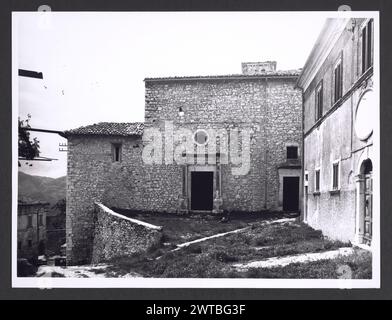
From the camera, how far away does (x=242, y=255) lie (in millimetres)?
5434

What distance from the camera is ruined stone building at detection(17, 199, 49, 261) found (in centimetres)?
526

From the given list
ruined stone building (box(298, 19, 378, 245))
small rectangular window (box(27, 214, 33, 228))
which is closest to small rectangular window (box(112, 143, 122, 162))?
small rectangular window (box(27, 214, 33, 228))

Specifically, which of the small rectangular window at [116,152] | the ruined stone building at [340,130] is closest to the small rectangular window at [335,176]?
the ruined stone building at [340,130]

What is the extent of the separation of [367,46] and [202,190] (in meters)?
3.08

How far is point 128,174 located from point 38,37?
2348mm

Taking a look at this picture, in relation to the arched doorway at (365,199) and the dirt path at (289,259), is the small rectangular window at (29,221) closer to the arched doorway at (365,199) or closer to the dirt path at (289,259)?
the dirt path at (289,259)

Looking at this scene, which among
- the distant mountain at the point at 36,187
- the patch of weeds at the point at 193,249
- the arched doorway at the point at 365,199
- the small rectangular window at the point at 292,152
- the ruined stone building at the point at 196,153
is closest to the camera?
the arched doorway at the point at 365,199

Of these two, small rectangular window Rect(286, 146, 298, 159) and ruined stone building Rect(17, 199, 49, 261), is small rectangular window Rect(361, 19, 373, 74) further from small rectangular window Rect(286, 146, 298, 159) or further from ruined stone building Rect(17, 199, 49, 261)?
ruined stone building Rect(17, 199, 49, 261)

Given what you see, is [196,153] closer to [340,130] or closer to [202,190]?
[202,190]

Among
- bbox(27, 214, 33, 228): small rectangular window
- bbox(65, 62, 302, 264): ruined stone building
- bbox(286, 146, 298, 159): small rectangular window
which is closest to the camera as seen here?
bbox(27, 214, 33, 228): small rectangular window

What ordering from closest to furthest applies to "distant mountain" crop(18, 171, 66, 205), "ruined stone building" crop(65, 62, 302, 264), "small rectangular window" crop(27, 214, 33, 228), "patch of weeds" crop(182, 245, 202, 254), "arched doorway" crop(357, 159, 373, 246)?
"arched doorway" crop(357, 159, 373, 246), "small rectangular window" crop(27, 214, 33, 228), "distant mountain" crop(18, 171, 66, 205), "patch of weeds" crop(182, 245, 202, 254), "ruined stone building" crop(65, 62, 302, 264)

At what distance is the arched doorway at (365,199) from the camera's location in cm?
504

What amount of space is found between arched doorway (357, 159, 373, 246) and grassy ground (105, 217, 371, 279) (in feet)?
0.82

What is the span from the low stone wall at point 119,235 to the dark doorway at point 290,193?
1.99 meters
